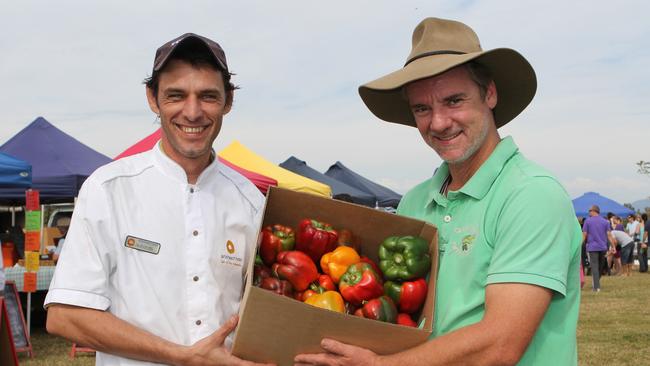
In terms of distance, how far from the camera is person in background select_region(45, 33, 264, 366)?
7.91 ft

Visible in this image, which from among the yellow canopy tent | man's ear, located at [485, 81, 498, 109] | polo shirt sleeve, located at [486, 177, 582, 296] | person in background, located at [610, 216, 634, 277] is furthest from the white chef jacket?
person in background, located at [610, 216, 634, 277]

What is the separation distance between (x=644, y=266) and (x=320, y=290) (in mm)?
22760

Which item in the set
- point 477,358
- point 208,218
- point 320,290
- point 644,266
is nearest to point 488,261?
point 477,358

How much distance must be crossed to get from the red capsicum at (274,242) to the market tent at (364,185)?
18437 mm

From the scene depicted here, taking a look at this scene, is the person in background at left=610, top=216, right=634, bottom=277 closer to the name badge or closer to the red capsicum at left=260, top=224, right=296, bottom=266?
the red capsicum at left=260, top=224, right=296, bottom=266

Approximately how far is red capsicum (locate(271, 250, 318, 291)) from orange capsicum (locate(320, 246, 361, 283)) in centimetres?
6

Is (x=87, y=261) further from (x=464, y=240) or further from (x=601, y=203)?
(x=601, y=203)

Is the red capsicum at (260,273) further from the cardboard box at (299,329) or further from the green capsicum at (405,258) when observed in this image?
the green capsicum at (405,258)

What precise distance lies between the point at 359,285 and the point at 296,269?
27cm

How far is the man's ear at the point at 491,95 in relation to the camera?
274 centimetres

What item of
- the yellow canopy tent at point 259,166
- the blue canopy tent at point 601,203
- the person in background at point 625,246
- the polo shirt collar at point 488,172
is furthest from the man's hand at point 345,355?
the blue canopy tent at point 601,203

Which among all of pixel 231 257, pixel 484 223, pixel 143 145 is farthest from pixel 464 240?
pixel 143 145

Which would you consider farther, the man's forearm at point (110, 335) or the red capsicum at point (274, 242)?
the red capsicum at point (274, 242)

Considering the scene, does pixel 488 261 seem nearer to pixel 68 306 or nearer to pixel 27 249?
pixel 68 306
